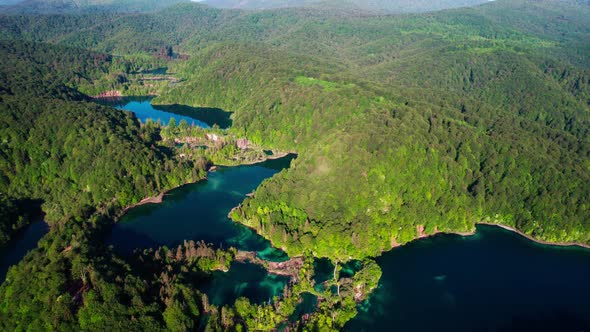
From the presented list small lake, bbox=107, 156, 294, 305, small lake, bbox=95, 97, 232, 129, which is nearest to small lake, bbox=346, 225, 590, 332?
small lake, bbox=107, 156, 294, 305

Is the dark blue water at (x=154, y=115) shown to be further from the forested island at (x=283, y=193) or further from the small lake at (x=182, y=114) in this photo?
the forested island at (x=283, y=193)

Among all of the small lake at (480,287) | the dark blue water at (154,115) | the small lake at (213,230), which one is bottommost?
the small lake at (480,287)

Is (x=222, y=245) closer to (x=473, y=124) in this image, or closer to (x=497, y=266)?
(x=497, y=266)

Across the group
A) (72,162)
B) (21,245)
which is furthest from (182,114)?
(21,245)

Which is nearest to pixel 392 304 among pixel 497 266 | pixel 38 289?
pixel 497 266

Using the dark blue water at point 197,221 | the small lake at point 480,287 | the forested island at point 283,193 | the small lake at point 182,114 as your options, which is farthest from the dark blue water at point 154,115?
the small lake at point 480,287

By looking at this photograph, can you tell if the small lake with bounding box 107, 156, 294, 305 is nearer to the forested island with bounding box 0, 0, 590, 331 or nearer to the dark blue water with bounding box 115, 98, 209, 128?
the forested island with bounding box 0, 0, 590, 331
